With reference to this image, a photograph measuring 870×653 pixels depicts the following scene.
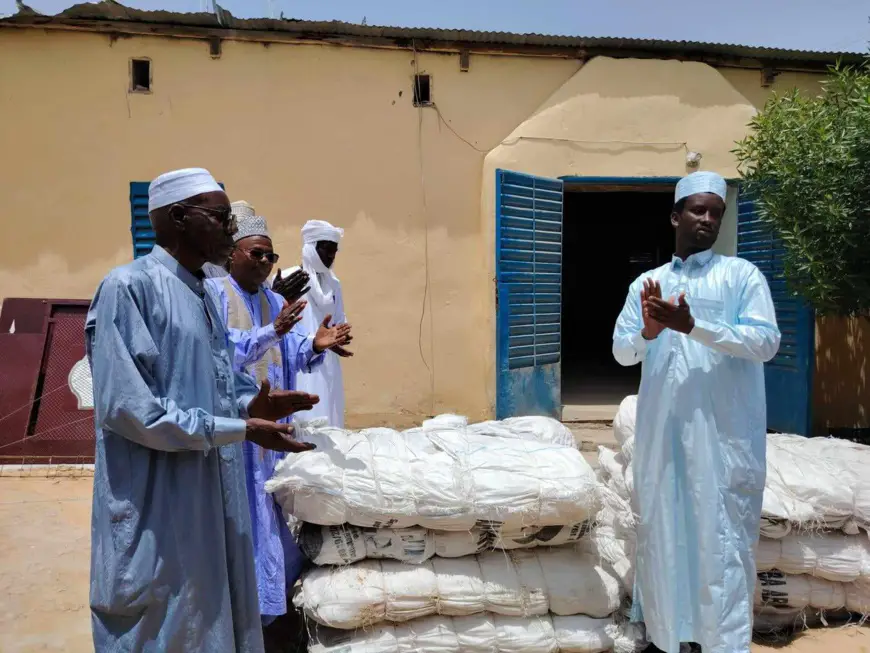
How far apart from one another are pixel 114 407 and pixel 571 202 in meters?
12.3

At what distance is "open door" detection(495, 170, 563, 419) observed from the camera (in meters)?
6.07

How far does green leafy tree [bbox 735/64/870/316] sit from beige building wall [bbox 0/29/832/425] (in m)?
1.16

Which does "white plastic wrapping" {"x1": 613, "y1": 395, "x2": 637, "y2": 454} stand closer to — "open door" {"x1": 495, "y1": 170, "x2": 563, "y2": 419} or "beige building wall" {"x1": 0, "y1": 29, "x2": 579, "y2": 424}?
"open door" {"x1": 495, "y1": 170, "x2": 563, "y2": 419}

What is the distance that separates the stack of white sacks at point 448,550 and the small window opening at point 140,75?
15.8 ft

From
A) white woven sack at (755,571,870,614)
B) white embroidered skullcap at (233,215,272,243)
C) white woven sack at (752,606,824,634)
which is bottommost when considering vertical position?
white woven sack at (752,606,824,634)

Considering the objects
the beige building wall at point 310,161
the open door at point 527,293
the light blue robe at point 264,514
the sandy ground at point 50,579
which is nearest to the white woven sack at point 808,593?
the sandy ground at point 50,579

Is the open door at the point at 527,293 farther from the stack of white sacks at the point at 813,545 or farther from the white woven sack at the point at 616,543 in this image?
the stack of white sacks at the point at 813,545

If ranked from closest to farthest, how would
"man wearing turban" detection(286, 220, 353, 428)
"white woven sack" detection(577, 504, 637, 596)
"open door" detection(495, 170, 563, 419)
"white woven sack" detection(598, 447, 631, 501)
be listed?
"white woven sack" detection(577, 504, 637, 596)
"white woven sack" detection(598, 447, 631, 501)
"man wearing turban" detection(286, 220, 353, 428)
"open door" detection(495, 170, 563, 419)

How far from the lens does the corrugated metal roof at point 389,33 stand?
568 cm

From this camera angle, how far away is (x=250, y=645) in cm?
172

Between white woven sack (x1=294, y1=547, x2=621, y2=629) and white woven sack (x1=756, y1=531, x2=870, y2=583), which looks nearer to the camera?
white woven sack (x1=294, y1=547, x2=621, y2=629)

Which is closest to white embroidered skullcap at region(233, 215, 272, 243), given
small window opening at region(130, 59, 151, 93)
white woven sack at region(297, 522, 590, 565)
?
white woven sack at region(297, 522, 590, 565)

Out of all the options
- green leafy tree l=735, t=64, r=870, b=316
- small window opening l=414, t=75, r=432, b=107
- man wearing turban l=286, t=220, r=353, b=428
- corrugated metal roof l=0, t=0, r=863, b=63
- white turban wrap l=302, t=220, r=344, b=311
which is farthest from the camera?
small window opening l=414, t=75, r=432, b=107

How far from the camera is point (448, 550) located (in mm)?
2461
